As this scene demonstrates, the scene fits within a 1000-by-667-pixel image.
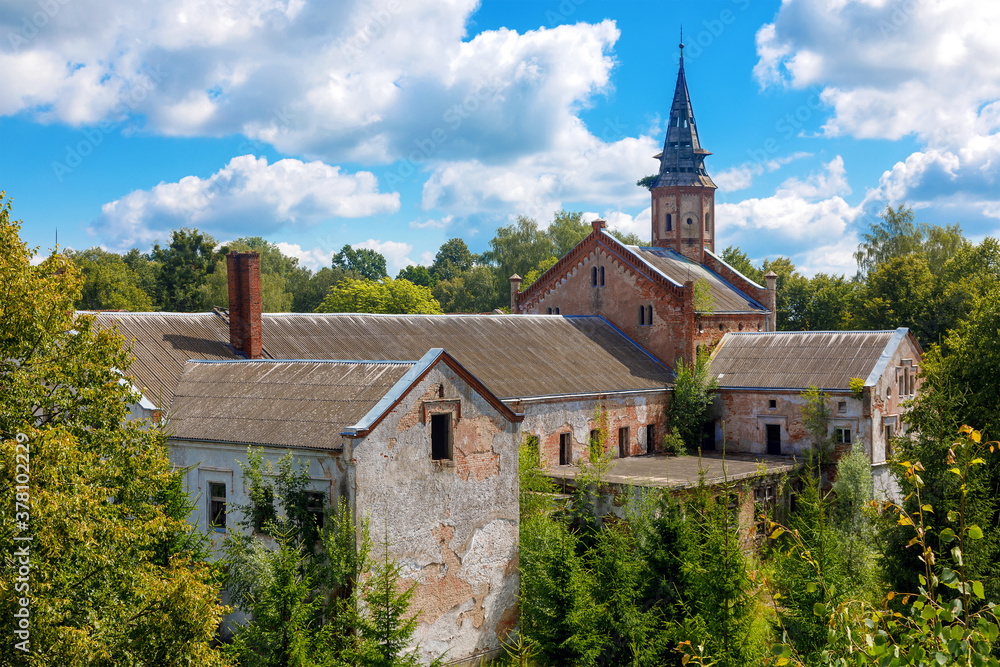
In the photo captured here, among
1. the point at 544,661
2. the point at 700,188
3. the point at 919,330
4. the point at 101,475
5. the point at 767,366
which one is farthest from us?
the point at 919,330

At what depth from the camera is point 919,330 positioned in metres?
53.8

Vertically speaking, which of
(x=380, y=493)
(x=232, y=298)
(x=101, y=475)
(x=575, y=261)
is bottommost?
(x=380, y=493)

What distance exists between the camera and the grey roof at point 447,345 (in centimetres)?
2497

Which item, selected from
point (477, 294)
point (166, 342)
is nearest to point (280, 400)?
point (166, 342)

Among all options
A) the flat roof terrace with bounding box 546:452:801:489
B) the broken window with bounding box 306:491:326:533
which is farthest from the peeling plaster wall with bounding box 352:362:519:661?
the flat roof terrace with bounding box 546:452:801:489

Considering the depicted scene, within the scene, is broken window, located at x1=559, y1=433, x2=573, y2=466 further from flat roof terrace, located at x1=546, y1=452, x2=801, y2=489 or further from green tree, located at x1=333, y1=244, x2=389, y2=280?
green tree, located at x1=333, y1=244, x2=389, y2=280

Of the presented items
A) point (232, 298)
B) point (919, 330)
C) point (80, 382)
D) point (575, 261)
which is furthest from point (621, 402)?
point (919, 330)

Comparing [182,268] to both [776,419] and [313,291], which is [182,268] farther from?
[776,419]

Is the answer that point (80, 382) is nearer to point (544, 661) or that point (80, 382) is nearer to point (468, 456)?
point (468, 456)

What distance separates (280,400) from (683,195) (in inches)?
1217

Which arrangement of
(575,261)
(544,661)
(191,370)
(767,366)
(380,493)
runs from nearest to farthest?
1. (380,493)
2. (544,661)
3. (191,370)
4. (767,366)
5. (575,261)

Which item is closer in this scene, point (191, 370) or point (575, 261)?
point (191, 370)

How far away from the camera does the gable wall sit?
120ft

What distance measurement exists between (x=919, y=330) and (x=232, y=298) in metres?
45.0
